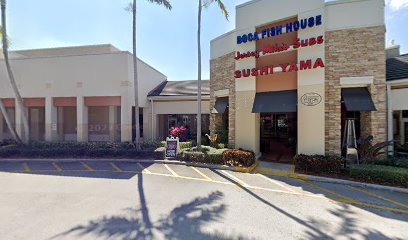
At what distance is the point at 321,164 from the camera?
9031 millimetres

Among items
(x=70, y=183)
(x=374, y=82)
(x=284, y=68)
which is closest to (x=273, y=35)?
(x=284, y=68)

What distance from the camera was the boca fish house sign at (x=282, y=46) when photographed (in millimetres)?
10031

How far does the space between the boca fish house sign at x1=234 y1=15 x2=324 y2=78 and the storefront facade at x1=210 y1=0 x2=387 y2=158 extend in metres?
0.04

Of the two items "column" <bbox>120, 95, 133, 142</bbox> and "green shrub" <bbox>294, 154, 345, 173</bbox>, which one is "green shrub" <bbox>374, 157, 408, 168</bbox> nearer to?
"green shrub" <bbox>294, 154, 345, 173</bbox>

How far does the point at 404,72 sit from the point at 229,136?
8994 mm

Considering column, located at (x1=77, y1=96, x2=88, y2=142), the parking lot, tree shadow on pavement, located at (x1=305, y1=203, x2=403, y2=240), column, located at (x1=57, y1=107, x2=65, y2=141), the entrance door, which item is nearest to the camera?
tree shadow on pavement, located at (x1=305, y1=203, x2=403, y2=240)

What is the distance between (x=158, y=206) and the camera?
19.7 feet

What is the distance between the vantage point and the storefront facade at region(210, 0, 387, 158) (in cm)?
966

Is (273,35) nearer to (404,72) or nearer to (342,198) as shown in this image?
(404,72)

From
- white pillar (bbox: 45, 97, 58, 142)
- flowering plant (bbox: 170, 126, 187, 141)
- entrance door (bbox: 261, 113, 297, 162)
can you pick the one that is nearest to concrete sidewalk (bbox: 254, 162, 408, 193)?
entrance door (bbox: 261, 113, 297, 162)

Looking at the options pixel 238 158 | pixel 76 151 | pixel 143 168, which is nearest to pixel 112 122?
pixel 76 151

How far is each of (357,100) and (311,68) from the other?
97.5 inches

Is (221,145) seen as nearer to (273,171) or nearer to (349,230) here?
(273,171)

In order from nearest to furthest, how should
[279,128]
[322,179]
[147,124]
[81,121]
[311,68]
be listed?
[322,179]
[311,68]
[81,121]
[147,124]
[279,128]
